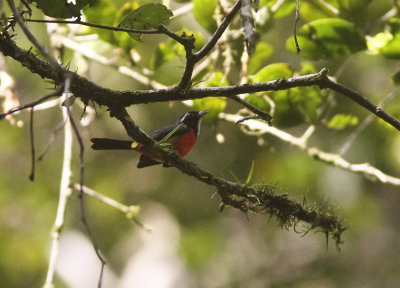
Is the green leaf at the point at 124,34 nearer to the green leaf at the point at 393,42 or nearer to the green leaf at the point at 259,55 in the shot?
the green leaf at the point at 259,55

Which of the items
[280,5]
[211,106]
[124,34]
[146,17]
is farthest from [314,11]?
[146,17]

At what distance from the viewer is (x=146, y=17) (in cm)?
169

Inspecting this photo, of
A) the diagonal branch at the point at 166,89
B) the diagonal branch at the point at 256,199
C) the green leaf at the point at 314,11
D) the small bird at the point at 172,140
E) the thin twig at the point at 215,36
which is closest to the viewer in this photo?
the thin twig at the point at 215,36

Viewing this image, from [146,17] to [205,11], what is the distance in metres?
0.79

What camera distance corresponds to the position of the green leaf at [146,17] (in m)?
1.66

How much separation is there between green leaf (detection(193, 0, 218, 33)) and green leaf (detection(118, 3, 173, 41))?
75 centimetres

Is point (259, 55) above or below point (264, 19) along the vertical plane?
below

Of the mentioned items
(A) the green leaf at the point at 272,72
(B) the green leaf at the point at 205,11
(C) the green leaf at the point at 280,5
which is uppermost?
(C) the green leaf at the point at 280,5

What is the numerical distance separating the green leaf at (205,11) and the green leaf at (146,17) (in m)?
0.75

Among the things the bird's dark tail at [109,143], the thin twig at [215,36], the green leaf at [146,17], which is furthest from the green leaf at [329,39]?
the bird's dark tail at [109,143]

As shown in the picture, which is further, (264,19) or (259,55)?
(259,55)

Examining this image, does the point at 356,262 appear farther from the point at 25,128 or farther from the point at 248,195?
the point at 248,195

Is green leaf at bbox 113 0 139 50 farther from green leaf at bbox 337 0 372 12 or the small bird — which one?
green leaf at bbox 337 0 372 12

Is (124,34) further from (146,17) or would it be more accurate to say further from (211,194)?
(211,194)
